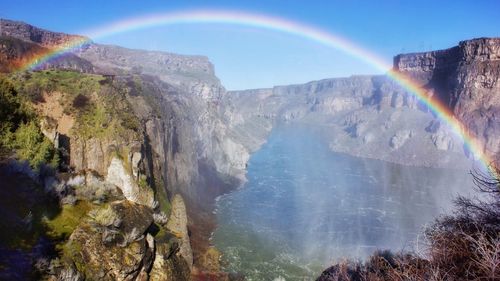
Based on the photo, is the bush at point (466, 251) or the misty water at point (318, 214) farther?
the misty water at point (318, 214)

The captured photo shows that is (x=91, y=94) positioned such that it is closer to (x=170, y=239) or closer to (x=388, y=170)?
(x=170, y=239)

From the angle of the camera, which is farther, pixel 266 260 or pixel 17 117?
pixel 266 260

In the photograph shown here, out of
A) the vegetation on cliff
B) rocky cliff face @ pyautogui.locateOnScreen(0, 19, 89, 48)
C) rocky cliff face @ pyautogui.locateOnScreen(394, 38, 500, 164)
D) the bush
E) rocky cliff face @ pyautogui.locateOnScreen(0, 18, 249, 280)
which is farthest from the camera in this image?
rocky cliff face @ pyautogui.locateOnScreen(394, 38, 500, 164)

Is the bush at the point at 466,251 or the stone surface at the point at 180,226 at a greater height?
the bush at the point at 466,251

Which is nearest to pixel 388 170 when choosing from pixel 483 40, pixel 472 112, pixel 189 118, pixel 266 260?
pixel 472 112

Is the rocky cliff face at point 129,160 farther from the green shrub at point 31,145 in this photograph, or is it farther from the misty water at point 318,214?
A: the misty water at point 318,214

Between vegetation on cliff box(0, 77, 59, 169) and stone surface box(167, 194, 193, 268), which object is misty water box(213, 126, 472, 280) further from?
vegetation on cliff box(0, 77, 59, 169)

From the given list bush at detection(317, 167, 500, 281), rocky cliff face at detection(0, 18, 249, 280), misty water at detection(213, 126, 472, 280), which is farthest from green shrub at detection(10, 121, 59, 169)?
misty water at detection(213, 126, 472, 280)

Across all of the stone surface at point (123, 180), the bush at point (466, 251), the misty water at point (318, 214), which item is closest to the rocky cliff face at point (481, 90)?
the misty water at point (318, 214)
